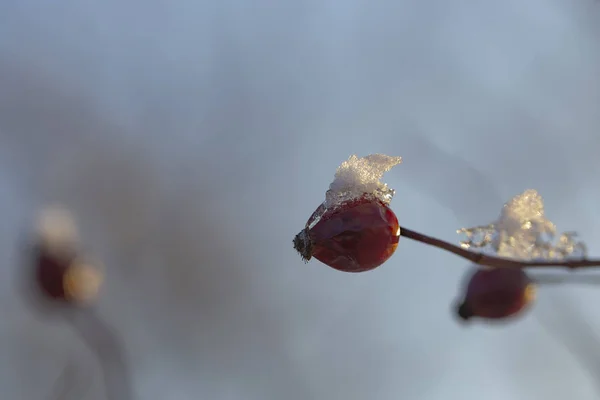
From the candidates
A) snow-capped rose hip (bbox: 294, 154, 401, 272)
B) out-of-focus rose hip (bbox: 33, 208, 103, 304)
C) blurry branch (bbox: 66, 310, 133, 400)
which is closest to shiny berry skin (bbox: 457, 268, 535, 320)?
snow-capped rose hip (bbox: 294, 154, 401, 272)

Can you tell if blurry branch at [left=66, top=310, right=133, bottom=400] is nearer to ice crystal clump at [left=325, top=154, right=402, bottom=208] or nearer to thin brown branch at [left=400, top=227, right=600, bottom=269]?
ice crystal clump at [left=325, top=154, right=402, bottom=208]

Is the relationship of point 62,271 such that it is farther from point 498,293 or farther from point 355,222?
point 498,293

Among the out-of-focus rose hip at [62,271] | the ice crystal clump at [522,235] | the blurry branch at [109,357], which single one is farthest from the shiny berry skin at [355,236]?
the out-of-focus rose hip at [62,271]

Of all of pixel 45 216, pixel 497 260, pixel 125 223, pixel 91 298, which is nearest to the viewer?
pixel 497 260

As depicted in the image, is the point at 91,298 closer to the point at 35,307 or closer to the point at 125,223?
the point at 35,307

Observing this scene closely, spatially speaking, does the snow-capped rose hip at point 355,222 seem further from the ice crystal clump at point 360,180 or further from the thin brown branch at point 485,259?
the thin brown branch at point 485,259

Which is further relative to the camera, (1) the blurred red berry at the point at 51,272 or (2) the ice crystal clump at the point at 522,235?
(1) the blurred red berry at the point at 51,272

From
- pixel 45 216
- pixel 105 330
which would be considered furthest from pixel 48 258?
pixel 105 330
